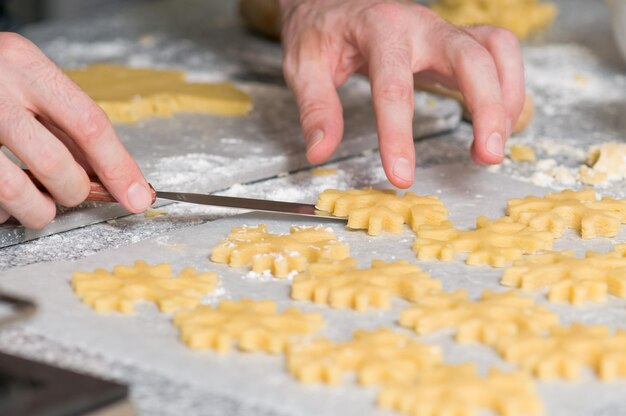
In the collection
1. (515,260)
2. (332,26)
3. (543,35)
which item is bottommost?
(543,35)

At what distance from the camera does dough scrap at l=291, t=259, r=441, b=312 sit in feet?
3.59

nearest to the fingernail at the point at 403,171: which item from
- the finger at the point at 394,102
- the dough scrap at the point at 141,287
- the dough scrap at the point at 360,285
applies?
the finger at the point at 394,102

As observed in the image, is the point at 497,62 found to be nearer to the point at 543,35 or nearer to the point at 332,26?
the point at 332,26

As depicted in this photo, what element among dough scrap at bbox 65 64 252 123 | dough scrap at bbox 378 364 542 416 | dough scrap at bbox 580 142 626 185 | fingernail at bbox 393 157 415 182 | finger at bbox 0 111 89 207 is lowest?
dough scrap at bbox 580 142 626 185

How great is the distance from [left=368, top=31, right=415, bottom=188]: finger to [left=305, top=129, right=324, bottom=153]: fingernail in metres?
0.10

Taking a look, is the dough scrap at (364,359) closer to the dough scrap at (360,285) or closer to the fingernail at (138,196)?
the dough scrap at (360,285)

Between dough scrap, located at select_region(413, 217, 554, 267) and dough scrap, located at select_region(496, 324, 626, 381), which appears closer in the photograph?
dough scrap, located at select_region(496, 324, 626, 381)

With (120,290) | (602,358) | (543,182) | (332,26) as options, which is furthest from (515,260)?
(332,26)

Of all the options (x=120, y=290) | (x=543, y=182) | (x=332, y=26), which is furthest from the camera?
(x=332, y=26)

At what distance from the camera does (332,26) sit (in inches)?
66.7

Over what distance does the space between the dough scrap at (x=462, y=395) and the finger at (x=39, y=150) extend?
1.87 feet

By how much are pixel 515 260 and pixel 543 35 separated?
1.48m

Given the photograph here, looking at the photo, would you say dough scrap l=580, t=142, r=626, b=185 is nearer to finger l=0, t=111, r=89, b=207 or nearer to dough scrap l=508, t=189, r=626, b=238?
dough scrap l=508, t=189, r=626, b=238

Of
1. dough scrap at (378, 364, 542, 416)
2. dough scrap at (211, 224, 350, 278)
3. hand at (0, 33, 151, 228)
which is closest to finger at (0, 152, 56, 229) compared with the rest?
hand at (0, 33, 151, 228)
